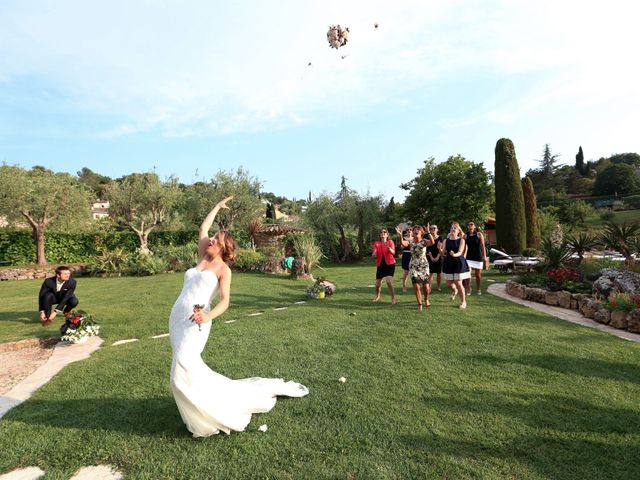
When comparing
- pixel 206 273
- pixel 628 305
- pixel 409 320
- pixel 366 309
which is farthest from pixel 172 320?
pixel 628 305

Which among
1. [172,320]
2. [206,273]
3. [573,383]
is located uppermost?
[206,273]

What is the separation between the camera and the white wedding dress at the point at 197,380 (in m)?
2.79

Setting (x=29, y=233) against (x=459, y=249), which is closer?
(x=459, y=249)

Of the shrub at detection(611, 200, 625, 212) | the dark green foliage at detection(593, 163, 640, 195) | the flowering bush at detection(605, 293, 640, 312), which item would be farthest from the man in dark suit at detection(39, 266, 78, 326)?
the dark green foliage at detection(593, 163, 640, 195)

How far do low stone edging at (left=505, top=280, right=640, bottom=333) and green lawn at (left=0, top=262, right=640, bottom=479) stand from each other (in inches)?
31.0

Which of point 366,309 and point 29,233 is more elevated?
point 29,233

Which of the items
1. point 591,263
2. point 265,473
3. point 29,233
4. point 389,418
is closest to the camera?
point 265,473

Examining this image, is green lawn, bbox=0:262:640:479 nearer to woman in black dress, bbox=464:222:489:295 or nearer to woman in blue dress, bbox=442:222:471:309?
woman in blue dress, bbox=442:222:471:309

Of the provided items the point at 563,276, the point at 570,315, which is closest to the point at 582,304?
the point at 570,315

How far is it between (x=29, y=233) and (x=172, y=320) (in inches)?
894

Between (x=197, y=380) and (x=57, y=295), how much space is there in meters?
6.55

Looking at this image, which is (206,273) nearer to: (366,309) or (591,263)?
(366,309)

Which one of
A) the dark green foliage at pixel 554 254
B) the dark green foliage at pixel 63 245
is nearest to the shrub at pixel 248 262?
the dark green foliage at pixel 63 245

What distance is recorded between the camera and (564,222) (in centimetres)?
2984
